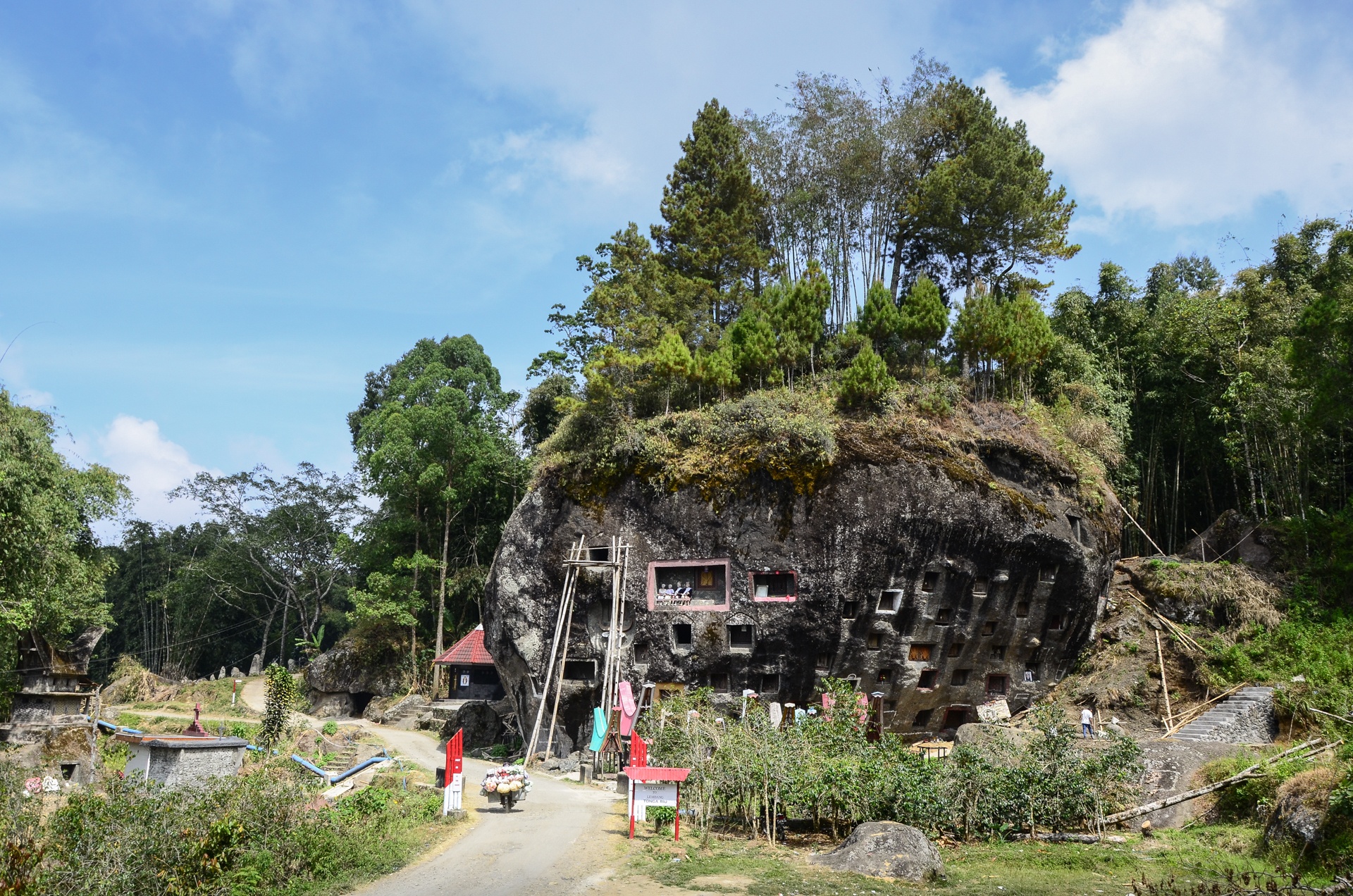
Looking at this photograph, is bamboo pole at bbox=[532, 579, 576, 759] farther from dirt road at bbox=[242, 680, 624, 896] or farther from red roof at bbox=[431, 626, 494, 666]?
red roof at bbox=[431, 626, 494, 666]

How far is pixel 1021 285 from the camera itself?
95.6 feet

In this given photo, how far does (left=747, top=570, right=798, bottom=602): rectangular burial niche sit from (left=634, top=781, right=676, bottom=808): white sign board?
781 cm

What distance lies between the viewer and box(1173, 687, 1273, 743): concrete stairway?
18672 millimetres

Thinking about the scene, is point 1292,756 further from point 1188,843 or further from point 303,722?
point 303,722

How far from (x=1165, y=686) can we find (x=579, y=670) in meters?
14.8

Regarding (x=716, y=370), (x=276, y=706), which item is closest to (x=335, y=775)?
(x=276, y=706)

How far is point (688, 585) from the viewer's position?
70.7ft

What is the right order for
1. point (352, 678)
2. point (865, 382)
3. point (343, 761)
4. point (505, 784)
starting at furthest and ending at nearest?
1. point (352, 678)
2. point (865, 382)
3. point (343, 761)
4. point (505, 784)

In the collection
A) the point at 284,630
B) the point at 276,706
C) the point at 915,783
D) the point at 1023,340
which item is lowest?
the point at 276,706

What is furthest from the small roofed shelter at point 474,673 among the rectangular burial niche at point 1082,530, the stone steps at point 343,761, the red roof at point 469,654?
the rectangular burial niche at point 1082,530

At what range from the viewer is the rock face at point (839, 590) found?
20844 mm

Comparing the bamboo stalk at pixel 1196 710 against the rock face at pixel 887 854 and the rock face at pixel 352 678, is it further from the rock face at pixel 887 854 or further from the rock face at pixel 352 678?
the rock face at pixel 352 678

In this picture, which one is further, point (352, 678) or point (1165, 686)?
point (352, 678)

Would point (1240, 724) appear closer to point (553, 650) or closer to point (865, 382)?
point (865, 382)
